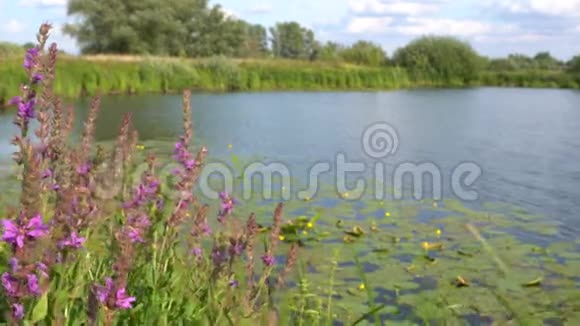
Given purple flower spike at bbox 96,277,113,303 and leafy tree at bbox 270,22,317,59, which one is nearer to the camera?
purple flower spike at bbox 96,277,113,303

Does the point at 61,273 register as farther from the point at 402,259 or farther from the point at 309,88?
the point at 309,88

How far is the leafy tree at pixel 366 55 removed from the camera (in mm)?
41594

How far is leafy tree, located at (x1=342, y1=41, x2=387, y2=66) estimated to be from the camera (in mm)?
41594

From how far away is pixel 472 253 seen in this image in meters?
5.23

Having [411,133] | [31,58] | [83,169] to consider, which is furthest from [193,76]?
[31,58]

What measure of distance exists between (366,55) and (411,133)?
29176mm

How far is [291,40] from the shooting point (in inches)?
2501

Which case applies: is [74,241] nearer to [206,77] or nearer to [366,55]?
[206,77]

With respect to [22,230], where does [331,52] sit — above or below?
above

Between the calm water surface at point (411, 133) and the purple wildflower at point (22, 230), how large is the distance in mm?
5449

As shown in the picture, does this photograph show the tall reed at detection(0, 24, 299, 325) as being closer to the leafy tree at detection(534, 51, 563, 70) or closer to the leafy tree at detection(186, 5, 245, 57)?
the leafy tree at detection(186, 5, 245, 57)

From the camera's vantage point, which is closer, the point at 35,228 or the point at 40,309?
the point at 35,228

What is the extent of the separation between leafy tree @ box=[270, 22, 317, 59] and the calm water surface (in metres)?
41.1

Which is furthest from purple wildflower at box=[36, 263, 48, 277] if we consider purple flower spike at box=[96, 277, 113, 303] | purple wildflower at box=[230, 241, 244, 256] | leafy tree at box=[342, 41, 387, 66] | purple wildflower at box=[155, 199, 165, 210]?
leafy tree at box=[342, 41, 387, 66]
